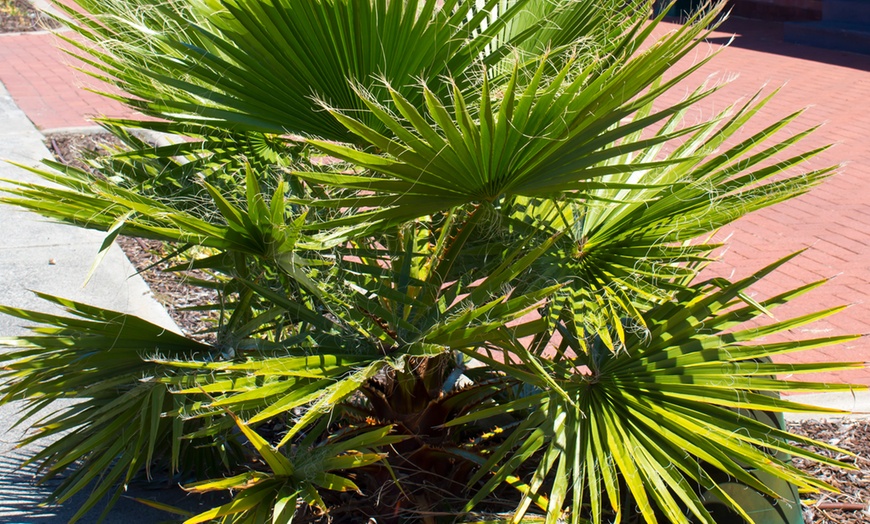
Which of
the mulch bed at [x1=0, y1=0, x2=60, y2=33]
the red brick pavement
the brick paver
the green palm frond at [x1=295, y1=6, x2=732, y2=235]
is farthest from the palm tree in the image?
the mulch bed at [x1=0, y1=0, x2=60, y2=33]

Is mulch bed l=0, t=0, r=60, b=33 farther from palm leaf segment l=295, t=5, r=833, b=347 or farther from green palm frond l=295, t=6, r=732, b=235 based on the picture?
green palm frond l=295, t=6, r=732, b=235

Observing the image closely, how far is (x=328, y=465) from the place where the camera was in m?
2.22

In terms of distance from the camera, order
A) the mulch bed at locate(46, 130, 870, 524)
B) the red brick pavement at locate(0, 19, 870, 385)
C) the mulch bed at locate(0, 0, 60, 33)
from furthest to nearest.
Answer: the mulch bed at locate(0, 0, 60, 33), the red brick pavement at locate(0, 19, 870, 385), the mulch bed at locate(46, 130, 870, 524)

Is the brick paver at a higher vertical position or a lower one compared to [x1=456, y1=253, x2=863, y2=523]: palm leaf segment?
higher

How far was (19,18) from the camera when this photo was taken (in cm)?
1274

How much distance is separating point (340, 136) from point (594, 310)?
2.76ft

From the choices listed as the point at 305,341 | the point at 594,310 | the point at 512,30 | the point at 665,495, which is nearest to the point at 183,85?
the point at 305,341

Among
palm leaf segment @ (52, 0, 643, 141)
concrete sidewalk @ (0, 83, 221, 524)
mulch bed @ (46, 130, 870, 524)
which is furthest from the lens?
concrete sidewalk @ (0, 83, 221, 524)

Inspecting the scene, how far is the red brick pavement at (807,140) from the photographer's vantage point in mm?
4676

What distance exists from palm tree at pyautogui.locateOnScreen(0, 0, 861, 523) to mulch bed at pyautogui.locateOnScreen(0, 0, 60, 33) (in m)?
10.6

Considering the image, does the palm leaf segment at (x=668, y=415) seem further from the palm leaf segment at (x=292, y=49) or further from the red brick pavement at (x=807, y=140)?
the palm leaf segment at (x=292, y=49)

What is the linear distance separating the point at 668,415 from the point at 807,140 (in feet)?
20.6

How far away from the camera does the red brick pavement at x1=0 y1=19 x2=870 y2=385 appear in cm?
468

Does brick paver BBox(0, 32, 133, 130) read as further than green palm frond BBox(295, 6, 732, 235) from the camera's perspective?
Yes
